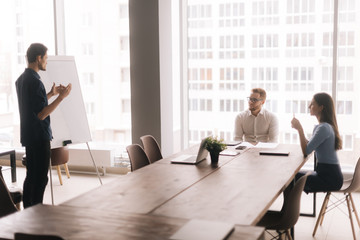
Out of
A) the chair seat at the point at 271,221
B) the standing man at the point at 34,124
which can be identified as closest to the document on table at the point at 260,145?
the chair seat at the point at 271,221

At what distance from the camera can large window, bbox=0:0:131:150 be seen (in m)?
6.93

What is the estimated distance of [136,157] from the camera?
14.0ft

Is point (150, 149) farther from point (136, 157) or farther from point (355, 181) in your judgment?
point (355, 181)

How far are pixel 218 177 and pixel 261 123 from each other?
211 centimetres

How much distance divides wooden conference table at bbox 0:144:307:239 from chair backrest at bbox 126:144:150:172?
1.68 feet

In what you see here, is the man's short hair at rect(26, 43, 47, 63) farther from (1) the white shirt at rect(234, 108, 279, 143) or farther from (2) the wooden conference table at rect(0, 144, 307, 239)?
(1) the white shirt at rect(234, 108, 279, 143)

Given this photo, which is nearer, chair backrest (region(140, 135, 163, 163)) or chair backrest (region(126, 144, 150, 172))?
chair backrest (region(126, 144, 150, 172))

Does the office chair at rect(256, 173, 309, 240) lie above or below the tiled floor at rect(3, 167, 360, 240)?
above

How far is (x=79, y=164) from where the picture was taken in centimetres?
687

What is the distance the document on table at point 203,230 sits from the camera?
2.01 m

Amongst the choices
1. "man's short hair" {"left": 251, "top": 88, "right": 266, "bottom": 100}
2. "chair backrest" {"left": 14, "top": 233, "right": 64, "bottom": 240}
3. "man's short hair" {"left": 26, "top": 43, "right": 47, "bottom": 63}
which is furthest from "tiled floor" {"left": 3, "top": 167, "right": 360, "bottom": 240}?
"chair backrest" {"left": 14, "top": 233, "right": 64, "bottom": 240}

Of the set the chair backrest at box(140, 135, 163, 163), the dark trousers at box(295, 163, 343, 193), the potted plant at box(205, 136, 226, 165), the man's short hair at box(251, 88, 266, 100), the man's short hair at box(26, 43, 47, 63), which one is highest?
the man's short hair at box(26, 43, 47, 63)

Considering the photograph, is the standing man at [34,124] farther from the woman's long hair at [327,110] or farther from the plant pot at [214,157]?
the woman's long hair at [327,110]

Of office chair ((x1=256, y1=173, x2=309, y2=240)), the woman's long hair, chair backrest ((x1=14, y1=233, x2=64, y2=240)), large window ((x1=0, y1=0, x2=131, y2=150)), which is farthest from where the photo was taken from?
large window ((x1=0, y1=0, x2=131, y2=150))
